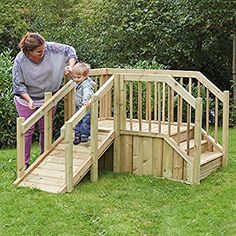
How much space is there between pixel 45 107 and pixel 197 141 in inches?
71.8

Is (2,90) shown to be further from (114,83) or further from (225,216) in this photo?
(225,216)

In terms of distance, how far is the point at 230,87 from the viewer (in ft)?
42.2

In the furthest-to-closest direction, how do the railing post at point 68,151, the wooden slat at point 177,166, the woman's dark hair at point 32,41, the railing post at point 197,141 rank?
1. the wooden slat at point 177,166
2. the woman's dark hair at point 32,41
3. the railing post at point 197,141
4. the railing post at point 68,151

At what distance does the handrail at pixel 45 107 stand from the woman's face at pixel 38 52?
50 centimetres

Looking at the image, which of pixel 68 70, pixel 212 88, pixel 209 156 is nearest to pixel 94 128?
pixel 68 70

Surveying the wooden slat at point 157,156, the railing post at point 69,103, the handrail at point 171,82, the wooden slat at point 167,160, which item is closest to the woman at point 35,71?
the railing post at point 69,103

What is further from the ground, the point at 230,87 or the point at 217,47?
the point at 217,47

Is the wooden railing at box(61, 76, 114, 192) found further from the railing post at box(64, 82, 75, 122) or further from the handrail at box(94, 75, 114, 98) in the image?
the railing post at box(64, 82, 75, 122)

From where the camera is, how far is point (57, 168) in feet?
20.8

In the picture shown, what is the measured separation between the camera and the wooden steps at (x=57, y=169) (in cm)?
611

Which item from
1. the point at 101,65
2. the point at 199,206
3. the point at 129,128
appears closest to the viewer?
the point at 199,206

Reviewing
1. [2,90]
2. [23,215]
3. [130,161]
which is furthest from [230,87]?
[23,215]

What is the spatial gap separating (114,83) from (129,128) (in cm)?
62

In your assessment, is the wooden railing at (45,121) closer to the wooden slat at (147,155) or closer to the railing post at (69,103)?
the railing post at (69,103)
